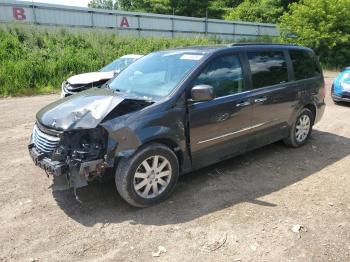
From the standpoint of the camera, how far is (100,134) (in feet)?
12.6

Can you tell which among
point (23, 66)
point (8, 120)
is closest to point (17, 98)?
point (23, 66)

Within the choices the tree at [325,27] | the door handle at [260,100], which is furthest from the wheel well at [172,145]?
the tree at [325,27]

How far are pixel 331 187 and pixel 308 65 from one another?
8.48 feet

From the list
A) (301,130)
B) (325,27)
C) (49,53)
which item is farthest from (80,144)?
(325,27)

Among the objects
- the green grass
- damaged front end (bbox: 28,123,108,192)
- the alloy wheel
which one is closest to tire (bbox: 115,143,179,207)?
the alloy wheel

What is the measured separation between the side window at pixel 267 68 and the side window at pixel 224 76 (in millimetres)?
304

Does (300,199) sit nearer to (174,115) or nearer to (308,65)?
(174,115)

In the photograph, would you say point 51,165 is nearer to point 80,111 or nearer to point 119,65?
point 80,111

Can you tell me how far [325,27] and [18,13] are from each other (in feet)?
61.2

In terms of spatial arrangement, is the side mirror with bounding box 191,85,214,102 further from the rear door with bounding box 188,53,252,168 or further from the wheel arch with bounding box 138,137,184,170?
the wheel arch with bounding box 138,137,184,170

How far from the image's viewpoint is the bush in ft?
45.2

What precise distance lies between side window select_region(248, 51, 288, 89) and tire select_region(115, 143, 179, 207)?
187 cm

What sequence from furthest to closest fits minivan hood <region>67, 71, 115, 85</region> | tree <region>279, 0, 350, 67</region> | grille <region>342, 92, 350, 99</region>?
1. tree <region>279, 0, 350, 67</region>
2. grille <region>342, 92, 350, 99</region>
3. minivan hood <region>67, 71, 115, 85</region>

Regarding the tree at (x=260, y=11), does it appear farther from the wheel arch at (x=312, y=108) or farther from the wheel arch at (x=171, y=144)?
the wheel arch at (x=171, y=144)
